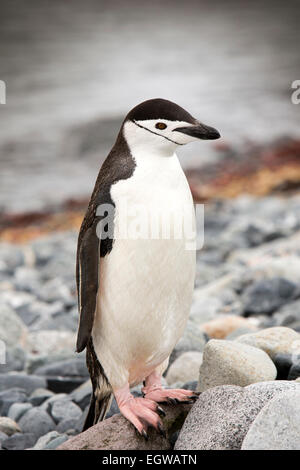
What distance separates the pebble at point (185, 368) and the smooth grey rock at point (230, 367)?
0.45 m

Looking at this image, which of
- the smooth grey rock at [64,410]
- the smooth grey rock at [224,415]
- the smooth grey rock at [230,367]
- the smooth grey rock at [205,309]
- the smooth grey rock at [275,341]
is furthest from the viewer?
the smooth grey rock at [205,309]

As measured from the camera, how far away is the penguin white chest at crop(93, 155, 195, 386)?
5.49ft

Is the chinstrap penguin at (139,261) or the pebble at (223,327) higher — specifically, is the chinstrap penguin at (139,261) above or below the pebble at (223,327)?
above

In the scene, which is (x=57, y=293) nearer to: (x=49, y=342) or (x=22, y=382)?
(x=49, y=342)

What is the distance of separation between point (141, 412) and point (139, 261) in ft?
1.34

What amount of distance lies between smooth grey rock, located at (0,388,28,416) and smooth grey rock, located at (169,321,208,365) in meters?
0.62

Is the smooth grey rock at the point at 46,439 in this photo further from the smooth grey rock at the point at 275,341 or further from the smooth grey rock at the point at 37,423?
the smooth grey rock at the point at 275,341

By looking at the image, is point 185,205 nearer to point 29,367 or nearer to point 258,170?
point 29,367

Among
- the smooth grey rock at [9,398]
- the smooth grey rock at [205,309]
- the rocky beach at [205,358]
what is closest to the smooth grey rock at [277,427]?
the rocky beach at [205,358]

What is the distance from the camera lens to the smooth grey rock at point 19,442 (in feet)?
6.74

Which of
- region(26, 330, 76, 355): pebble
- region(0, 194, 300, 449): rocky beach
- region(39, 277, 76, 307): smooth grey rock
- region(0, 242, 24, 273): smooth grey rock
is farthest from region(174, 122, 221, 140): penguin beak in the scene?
region(0, 242, 24, 273): smooth grey rock

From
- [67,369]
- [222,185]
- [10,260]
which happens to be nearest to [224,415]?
[67,369]

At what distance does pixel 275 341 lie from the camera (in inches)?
82.4

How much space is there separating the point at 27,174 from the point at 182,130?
8.23 m
